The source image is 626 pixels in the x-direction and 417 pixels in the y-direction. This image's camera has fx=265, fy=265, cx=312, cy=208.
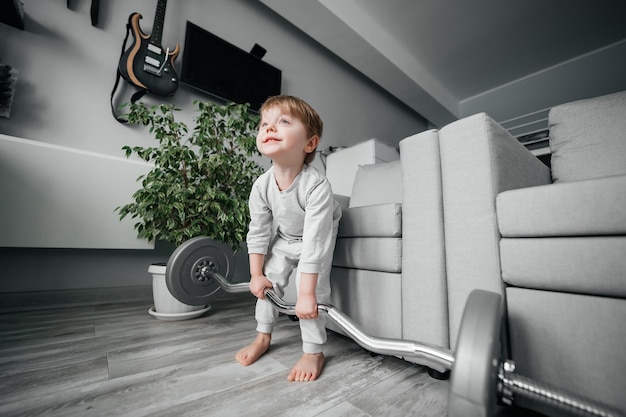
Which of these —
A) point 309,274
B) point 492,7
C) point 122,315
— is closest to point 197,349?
point 309,274

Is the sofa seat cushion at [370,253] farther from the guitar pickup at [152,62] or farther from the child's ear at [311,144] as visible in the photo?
the guitar pickup at [152,62]

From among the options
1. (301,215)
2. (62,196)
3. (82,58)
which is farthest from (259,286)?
(82,58)

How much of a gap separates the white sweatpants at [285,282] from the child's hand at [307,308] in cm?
6

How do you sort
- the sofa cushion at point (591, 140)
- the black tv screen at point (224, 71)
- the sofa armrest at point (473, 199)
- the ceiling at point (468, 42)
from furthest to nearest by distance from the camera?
the ceiling at point (468, 42) → the black tv screen at point (224, 71) → the sofa cushion at point (591, 140) → the sofa armrest at point (473, 199)

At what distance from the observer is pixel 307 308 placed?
1.97 ft

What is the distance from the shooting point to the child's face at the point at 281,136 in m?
0.69

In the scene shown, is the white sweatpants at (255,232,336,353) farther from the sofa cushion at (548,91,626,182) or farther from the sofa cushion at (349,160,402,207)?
the sofa cushion at (548,91,626,182)

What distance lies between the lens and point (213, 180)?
3.76 feet

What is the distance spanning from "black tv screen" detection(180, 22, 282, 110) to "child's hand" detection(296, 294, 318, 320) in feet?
5.45

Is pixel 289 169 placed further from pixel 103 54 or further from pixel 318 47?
pixel 318 47

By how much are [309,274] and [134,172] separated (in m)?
1.14

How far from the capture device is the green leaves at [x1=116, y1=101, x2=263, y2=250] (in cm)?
103

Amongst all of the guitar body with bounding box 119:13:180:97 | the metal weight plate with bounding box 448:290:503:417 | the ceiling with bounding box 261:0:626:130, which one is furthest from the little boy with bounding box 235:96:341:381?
the ceiling with bounding box 261:0:626:130

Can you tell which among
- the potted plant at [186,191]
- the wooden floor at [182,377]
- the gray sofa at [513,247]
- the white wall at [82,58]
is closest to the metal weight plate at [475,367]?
the gray sofa at [513,247]
